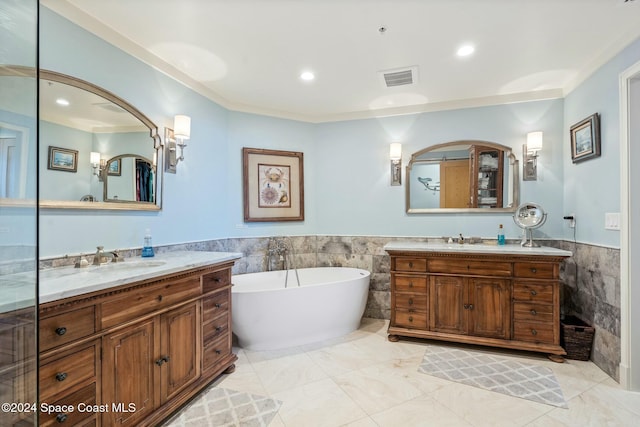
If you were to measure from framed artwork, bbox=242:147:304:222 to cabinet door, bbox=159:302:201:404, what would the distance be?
1.62 metres

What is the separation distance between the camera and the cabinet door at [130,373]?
1.39 metres

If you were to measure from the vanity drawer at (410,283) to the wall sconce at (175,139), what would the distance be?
233 cm

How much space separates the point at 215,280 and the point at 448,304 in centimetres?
213

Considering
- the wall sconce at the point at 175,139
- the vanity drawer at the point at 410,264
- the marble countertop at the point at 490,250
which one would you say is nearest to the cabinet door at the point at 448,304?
the vanity drawer at the point at 410,264

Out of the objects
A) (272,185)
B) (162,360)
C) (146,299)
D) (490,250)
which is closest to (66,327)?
(146,299)

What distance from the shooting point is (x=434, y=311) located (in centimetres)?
283

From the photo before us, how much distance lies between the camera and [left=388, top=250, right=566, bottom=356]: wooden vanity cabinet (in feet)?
8.36

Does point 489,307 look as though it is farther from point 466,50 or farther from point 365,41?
point 365,41

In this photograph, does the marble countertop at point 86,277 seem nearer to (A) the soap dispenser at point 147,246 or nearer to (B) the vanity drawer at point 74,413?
(A) the soap dispenser at point 147,246

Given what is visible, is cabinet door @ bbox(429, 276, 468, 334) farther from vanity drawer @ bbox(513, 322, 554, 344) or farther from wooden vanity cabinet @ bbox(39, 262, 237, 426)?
wooden vanity cabinet @ bbox(39, 262, 237, 426)

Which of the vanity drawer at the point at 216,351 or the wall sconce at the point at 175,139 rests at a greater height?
the wall sconce at the point at 175,139

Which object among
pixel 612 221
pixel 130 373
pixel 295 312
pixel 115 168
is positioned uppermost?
pixel 115 168

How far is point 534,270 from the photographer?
102 inches

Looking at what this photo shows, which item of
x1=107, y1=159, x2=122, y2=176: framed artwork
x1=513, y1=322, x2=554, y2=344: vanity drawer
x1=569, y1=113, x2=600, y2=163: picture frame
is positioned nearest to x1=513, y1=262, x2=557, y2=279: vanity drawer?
x1=513, y1=322, x2=554, y2=344: vanity drawer
